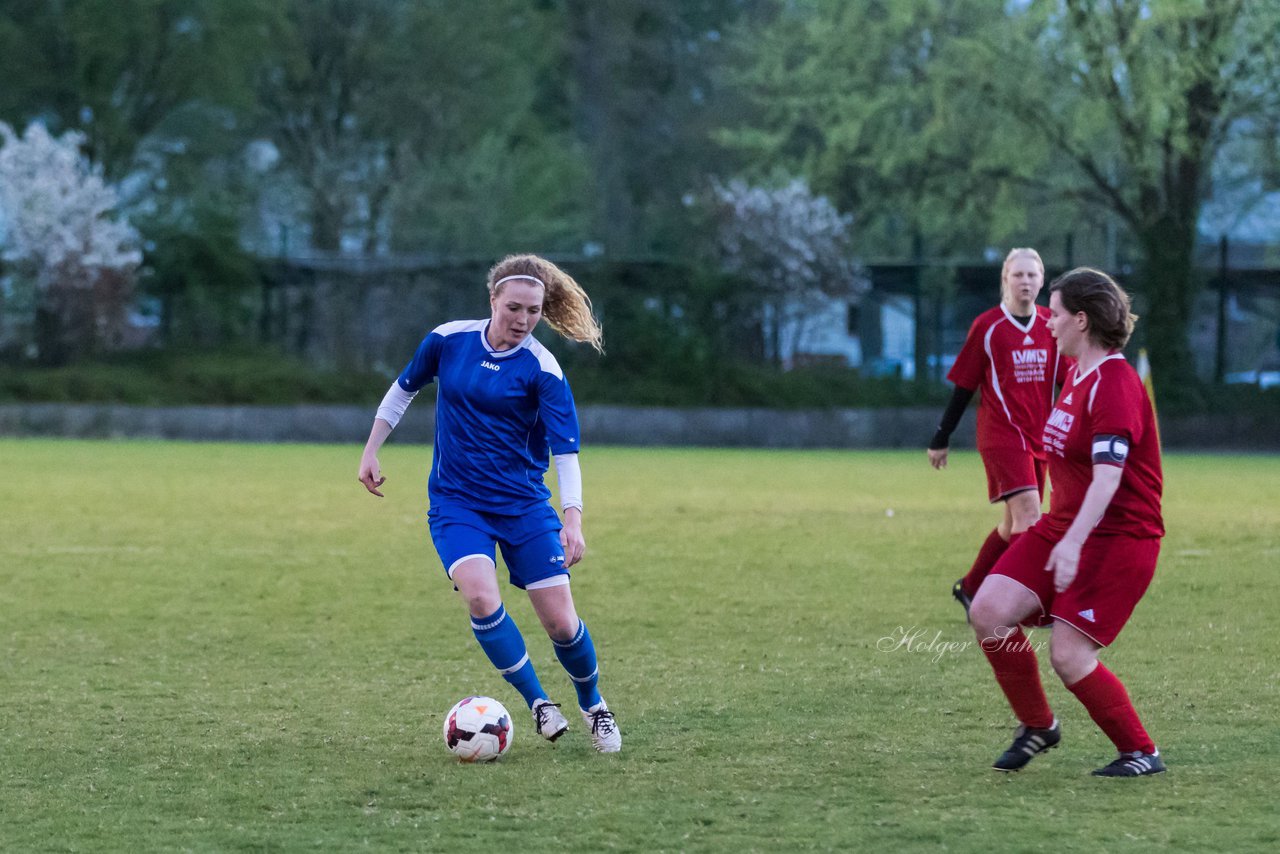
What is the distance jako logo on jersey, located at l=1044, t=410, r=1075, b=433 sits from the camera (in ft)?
17.9

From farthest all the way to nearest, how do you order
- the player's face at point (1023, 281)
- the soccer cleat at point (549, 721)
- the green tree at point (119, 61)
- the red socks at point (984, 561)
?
the green tree at point (119, 61)
the red socks at point (984, 561)
the player's face at point (1023, 281)
the soccer cleat at point (549, 721)

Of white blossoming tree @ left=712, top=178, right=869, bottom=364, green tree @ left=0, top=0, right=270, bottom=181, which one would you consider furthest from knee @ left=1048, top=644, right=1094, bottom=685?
green tree @ left=0, top=0, right=270, bottom=181

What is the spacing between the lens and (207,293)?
101 feet

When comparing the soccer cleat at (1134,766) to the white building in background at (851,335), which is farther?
the white building in background at (851,335)

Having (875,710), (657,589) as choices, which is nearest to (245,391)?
(657,589)

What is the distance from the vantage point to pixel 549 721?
6.04m

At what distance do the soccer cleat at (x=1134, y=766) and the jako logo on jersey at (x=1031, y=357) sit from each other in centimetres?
404

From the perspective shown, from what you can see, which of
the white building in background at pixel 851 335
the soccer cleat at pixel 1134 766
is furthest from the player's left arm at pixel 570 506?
the white building in background at pixel 851 335

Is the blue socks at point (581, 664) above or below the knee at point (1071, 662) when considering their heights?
below

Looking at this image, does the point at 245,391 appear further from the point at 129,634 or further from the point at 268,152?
the point at 268,152

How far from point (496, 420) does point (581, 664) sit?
2.98 ft

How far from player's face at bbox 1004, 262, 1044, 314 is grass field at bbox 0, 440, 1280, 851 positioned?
1.72 meters

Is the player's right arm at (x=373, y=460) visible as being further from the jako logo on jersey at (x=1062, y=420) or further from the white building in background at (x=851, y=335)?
the white building in background at (x=851, y=335)

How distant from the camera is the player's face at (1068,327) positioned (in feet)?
17.9
